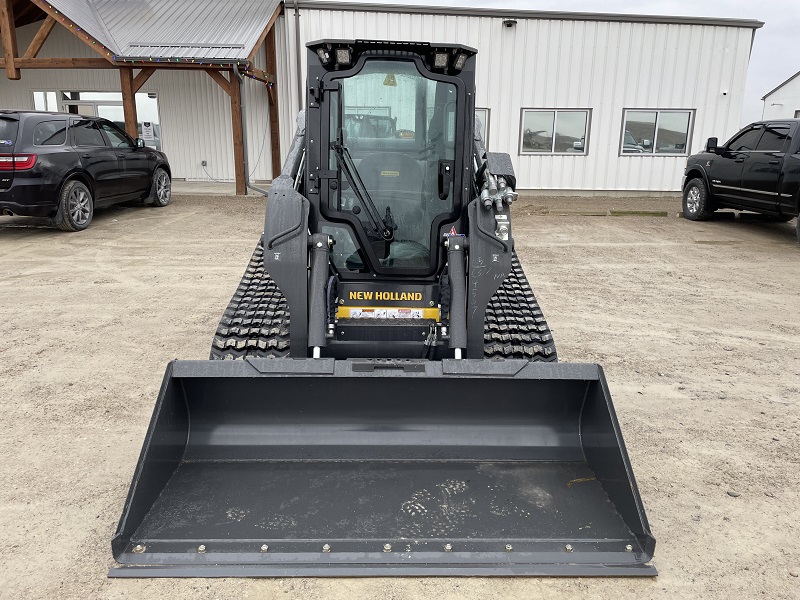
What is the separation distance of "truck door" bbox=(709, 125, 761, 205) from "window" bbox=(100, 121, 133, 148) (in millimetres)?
10467

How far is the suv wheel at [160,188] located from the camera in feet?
40.8

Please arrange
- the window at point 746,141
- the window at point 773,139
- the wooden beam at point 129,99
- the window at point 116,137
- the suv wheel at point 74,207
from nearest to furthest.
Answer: the suv wheel at point 74,207, the window at point 773,139, the window at point 746,141, the window at point 116,137, the wooden beam at point 129,99

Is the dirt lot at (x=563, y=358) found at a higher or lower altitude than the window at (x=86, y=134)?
lower

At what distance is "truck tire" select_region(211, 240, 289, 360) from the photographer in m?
4.00

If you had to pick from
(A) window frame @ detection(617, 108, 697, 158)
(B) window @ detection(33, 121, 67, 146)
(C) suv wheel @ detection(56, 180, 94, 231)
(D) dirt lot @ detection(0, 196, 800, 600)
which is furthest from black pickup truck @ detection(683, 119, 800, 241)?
(B) window @ detection(33, 121, 67, 146)

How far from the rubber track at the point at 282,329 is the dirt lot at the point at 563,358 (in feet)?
2.47

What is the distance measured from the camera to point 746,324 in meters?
6.27

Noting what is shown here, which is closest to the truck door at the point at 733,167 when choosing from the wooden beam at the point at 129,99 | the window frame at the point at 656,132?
the window frame at the point at 656,132

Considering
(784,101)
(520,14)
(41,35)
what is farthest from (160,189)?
(784,101)

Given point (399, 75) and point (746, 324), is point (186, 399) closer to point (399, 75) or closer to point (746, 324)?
point (399, 75)

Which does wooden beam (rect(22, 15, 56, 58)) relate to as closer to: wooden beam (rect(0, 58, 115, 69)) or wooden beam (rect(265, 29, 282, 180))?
wooden beam (rect(0, 58, 115, 69))

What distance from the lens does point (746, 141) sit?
10.9 meters

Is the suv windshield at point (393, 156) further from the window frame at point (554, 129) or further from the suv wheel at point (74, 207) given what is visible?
the window frame at point (554, 129)

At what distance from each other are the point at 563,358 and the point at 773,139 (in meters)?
7.55
